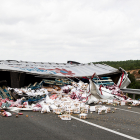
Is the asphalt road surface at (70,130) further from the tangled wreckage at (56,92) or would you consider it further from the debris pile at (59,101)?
the debris pile at (59,101)

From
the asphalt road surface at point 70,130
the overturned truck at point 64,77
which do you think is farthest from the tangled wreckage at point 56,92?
the asphalt road surface at point 70,130

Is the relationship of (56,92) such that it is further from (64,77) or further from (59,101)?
(59,101)

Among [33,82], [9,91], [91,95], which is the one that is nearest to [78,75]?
[33,82]

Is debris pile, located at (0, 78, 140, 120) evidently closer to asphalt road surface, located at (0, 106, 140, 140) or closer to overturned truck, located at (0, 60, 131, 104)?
overturned truck, located at (0, 60, 131, 104)

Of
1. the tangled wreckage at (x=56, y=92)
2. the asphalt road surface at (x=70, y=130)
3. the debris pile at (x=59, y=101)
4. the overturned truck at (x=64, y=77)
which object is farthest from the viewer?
the overturned truck at (x=64, y=77)

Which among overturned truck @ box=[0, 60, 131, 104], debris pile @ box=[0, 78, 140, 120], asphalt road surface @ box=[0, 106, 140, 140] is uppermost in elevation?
overturned truck @ box=[0, 60, 131, 104]

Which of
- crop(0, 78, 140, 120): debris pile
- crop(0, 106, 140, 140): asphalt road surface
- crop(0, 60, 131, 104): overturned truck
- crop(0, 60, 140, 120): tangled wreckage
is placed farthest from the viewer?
crop(0, 60, 131, 104): overturned truck

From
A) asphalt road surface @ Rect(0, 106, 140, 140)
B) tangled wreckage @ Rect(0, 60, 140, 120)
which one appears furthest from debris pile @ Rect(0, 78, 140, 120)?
asphalt road surface @ Rect(0, 106, 140, 140)

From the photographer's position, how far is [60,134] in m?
5.33

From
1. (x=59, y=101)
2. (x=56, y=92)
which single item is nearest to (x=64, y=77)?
(x=56, y=92)

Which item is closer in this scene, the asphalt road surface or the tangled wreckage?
the asphalt road surface

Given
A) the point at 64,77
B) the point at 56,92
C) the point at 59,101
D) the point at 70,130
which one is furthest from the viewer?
the point at 64,77

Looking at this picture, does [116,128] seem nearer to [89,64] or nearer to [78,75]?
[78,75]

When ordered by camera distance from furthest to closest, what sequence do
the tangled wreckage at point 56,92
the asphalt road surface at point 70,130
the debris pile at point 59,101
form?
the tangled wreckage at point 56,92, the debris pile at point 59,101, the asphalt road surface at point 70,130
